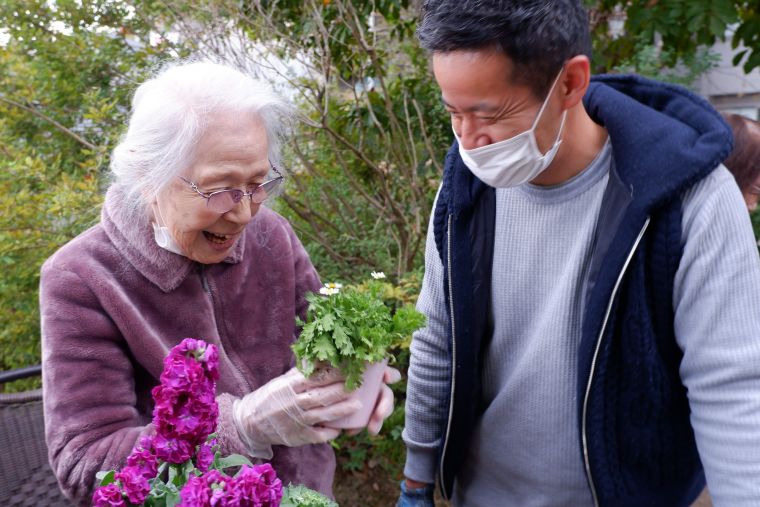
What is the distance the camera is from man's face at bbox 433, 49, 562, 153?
1.45 metres

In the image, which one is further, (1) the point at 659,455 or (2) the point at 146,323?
(2) the point at 146,323

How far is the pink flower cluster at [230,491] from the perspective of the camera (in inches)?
36.9

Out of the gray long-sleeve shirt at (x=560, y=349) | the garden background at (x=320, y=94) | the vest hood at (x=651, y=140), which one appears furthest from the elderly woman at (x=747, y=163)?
the garden background at (x=320, y=94)

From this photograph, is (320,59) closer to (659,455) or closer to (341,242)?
(341,242)

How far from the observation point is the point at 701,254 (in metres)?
1.35

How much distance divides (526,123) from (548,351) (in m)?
0.53

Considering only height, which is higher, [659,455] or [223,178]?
[223,178]

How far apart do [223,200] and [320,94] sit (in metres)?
2.28

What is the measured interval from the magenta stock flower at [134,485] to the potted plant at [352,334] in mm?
434

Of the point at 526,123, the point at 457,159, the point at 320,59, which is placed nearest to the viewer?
the point at 526,123

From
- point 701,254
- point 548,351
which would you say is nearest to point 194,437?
point 548,351

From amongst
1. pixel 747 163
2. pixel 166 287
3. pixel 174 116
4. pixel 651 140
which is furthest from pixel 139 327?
pixel 747 163

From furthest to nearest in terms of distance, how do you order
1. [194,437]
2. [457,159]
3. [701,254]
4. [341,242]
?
1. [341,242]
2. [457,159]
3. [701,254]
4. [194,437]

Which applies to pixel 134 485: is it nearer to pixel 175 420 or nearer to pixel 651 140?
pixel 175 420
